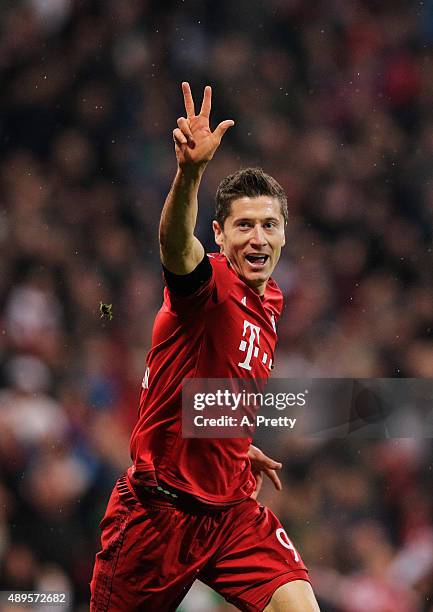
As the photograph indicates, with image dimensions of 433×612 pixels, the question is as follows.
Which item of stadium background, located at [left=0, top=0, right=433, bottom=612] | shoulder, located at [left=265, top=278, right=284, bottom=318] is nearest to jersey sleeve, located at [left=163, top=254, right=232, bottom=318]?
shoulder, located at [left=265, top=278, right=284, bottom=318]

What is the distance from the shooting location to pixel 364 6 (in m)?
4.55

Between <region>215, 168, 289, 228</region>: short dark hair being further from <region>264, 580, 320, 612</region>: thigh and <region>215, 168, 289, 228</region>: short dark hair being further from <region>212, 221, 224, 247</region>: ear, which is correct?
<region>264, 580, 320, 612</region>: thigh

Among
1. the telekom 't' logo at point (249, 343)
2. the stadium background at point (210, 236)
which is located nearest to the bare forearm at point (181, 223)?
the telekom 't' logo at point (249, 343)

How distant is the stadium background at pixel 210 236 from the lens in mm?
3758

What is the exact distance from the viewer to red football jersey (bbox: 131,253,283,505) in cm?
222

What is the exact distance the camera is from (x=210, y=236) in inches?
161

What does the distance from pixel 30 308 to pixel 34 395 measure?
394 millimetres

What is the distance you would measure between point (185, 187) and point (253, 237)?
51 centimetres

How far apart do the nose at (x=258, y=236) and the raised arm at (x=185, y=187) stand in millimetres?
413

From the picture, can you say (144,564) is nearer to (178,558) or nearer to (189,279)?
(178,558)

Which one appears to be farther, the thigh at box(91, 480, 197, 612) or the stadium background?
the stadium background

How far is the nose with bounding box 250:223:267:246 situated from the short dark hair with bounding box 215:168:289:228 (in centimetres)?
9

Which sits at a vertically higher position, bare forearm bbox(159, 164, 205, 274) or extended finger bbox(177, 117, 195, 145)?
extended finger bbox(177, 117, 195, 145)

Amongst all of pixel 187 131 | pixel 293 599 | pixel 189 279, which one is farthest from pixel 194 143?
pixel 293 599
